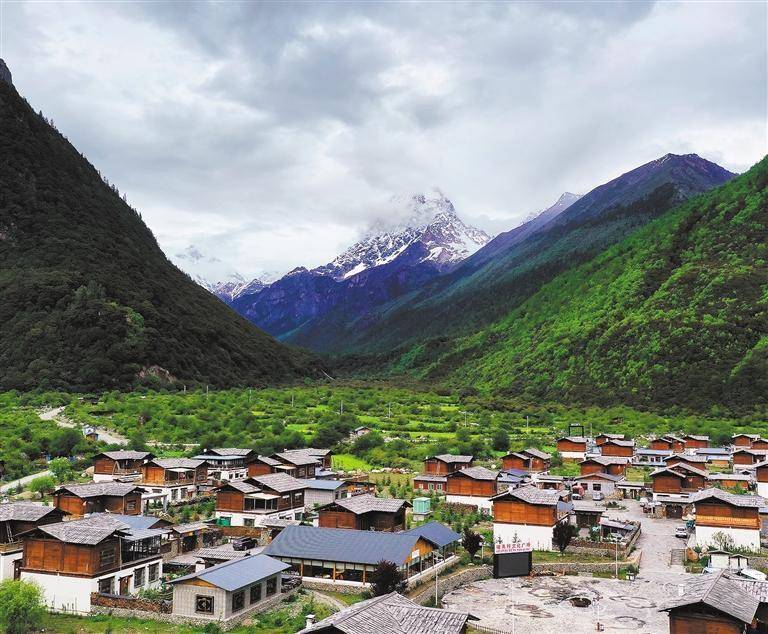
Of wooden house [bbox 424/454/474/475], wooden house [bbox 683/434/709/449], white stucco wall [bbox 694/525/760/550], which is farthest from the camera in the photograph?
wooden house [bbox 683/434/709/449]

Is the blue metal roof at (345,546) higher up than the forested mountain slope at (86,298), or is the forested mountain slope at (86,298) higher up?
the forested mountain slope at (86,298)

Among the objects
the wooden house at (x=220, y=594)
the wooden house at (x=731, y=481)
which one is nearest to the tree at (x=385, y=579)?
the wooden house at (x=220, y=594)

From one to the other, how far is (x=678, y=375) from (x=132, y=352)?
309ft

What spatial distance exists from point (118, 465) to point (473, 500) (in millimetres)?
29843

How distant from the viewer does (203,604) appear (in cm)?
3136

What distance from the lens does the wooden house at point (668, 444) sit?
282 ft

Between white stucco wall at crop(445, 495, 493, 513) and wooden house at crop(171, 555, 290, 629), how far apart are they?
2690 cm

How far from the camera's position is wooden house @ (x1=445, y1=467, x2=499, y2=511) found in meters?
57.1

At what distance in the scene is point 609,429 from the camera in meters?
104

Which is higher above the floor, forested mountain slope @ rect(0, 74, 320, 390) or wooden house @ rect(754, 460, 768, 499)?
forested mountain slope @ rect(0, 74, 320, 390)

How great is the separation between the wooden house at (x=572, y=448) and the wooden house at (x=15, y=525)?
5854cm

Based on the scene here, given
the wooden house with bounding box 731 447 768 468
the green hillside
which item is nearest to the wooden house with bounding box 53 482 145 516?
the wooden house with bounding box 731 447 768 468

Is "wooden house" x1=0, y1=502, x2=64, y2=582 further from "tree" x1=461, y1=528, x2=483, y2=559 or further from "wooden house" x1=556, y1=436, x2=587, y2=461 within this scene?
"wooden house" x1=556, y1=436, x2=587, y2=461

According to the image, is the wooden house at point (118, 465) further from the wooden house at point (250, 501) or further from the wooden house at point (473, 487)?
the wooden house at point (473, 487)
